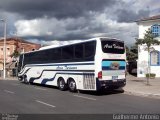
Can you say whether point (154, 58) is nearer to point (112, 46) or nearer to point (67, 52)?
point (67, 52)

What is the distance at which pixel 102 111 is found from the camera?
13.3m

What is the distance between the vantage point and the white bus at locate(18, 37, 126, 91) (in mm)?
19438

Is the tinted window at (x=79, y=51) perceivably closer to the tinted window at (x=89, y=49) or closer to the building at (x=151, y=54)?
the tinted window at (x=89, y=49)

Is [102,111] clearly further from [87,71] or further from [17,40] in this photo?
[17,40]

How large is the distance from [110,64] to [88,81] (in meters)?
1.74

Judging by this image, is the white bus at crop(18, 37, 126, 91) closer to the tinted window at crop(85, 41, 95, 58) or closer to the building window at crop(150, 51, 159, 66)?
the tinted window at crop(85, 41, 95, 58)

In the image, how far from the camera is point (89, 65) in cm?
2003

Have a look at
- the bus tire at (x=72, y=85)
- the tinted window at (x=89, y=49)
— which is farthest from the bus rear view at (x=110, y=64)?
the bus tire at (x=72, y=85)

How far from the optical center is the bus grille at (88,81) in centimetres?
1983

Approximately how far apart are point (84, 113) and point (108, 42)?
8.01 m

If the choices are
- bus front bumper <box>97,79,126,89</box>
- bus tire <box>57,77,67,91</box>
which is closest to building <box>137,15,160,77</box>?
bus tire <box>57,77,67,91</box>

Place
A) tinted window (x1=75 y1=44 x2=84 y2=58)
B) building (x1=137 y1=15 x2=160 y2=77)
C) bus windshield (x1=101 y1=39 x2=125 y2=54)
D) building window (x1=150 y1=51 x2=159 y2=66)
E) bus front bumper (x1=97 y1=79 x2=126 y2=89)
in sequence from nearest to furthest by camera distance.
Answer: bus front bumper (x1=97 y1=79 x2=126 y2=89), bus windshield (x1=101 y1=39 x2=125 y2=54), tinted window (x1=75 y1=44 x2=84 y2=58), building (x1=137 y1=15 x2=160 y2=77), building window (x1=150 y1=51 x2=159 y2=66)

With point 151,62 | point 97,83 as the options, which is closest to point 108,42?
point 97,83

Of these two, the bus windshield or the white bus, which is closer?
the white bus
